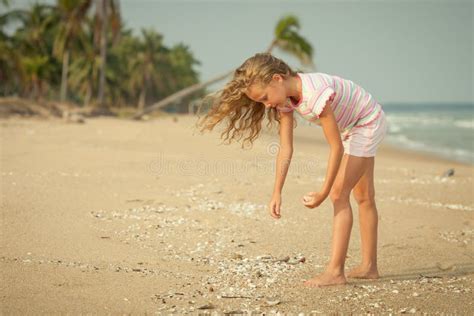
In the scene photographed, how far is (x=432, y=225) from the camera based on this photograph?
17.8ft

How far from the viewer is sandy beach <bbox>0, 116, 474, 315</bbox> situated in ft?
10.3

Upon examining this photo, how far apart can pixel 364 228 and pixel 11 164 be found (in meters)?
5.67

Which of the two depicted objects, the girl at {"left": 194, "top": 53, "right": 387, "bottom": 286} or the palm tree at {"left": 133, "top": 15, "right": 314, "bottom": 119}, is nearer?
the girl at {"left": 194, "top": 53, "right": 387, "bottom": 286}

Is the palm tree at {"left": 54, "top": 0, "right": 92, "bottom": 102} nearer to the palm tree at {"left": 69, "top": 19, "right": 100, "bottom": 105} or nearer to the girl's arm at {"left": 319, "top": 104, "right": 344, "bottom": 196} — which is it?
the palm tree at {"left": 69, "top": 19, "right": 100, "bottom": 105}

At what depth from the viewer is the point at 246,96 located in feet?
12.2

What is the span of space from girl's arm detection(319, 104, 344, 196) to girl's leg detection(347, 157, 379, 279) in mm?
479

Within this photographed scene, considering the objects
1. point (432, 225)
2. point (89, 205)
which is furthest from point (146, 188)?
point (432, 225)

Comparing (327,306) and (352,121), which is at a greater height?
(352,121)

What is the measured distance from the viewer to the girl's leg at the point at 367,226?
3.73m

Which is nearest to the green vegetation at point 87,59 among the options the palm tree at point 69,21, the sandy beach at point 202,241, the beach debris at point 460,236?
the palm tree at point 69,21

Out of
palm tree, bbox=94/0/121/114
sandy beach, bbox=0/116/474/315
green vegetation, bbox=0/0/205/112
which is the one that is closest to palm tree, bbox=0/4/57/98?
green vegetation, bbox=0/0/205/112

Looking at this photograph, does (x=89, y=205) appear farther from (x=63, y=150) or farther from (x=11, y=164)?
(x=63, y=150)

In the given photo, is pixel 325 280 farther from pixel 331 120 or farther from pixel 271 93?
pixel 271 93

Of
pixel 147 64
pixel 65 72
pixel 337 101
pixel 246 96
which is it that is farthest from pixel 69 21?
pixel 337 101
